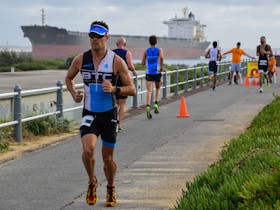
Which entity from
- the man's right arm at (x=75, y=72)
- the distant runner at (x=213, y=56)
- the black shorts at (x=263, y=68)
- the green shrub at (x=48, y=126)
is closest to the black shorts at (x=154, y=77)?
the green shrub at (x=48, y=126)

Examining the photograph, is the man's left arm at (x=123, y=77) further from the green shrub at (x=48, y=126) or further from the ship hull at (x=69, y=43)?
the ship hull at (x=69, y=43)

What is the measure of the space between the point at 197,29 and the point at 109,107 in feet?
446

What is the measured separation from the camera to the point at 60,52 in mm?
119438

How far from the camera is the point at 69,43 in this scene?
116312 mm

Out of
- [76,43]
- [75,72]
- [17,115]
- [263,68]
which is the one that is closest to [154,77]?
[17,115]

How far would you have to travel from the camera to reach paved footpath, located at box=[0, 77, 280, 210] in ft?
23.2

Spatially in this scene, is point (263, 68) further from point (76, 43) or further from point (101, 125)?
point (76, 43)

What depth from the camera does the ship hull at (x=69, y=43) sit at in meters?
115

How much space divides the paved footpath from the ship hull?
3870 inches

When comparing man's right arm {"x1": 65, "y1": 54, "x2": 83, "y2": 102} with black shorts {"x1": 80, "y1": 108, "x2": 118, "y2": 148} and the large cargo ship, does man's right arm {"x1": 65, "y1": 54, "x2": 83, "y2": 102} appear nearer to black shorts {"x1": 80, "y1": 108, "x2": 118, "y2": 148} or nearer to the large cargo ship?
black shorts {"x1": 80, "y1": 108, "x2": 118, "y2": 148}

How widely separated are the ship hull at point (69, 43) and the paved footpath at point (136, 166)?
322ft

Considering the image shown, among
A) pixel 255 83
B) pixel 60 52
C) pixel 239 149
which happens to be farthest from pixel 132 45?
pixel 239 149

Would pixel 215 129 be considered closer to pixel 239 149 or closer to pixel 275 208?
pixel 239 149

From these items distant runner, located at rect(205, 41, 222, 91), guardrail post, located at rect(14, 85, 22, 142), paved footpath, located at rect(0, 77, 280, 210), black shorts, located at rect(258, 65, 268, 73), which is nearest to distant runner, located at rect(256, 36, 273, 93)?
black shorts, located at rect(258, 65, 268, 73)
